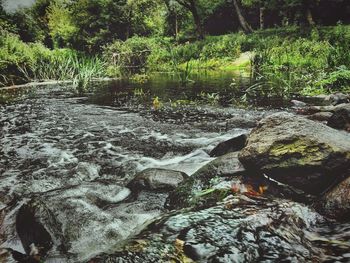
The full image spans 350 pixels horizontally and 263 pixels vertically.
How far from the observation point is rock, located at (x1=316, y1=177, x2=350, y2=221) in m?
2.70

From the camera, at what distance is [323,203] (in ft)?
9.43

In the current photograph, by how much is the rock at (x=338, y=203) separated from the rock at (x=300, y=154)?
22 cm

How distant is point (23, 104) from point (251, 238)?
8.53 metres

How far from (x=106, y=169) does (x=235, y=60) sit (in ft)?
63.7

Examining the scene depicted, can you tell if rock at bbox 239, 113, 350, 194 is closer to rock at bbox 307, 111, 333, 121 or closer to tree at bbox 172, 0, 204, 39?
rock at bbox 307, 111, 333, 121

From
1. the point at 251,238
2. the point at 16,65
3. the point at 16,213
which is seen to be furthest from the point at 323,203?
the point at 16,65

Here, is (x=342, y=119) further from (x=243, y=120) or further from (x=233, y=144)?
(x=243, y=120)

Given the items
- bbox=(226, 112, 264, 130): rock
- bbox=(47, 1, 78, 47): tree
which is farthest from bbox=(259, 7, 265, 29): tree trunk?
bbox=(226, 112, 264, 130): rock

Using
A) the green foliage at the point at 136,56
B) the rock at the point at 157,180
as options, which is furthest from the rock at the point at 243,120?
the green foliage at the point at 136,56

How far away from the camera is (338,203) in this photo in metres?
2.76

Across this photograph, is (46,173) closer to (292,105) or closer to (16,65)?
(292,105)

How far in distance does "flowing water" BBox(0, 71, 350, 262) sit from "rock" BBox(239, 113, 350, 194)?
37cm

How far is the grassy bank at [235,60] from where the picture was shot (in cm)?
962

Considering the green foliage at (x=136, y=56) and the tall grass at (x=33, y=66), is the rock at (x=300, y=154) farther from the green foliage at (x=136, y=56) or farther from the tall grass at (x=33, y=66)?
the green foliage at (x=136, y=56)
